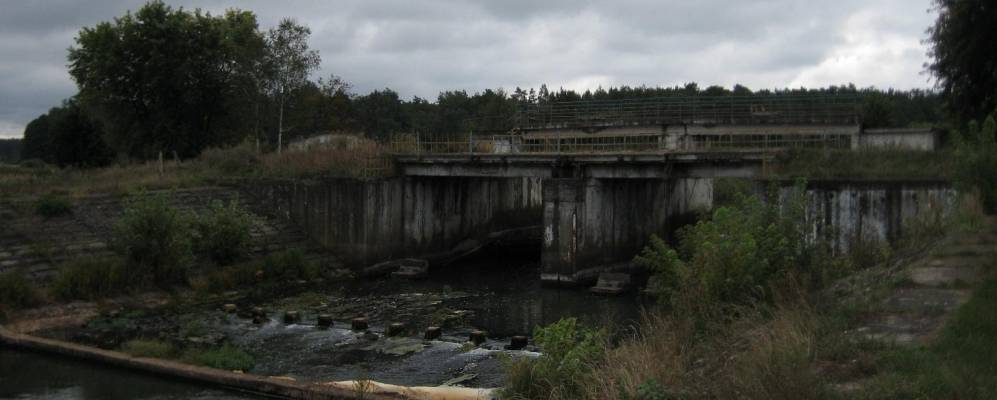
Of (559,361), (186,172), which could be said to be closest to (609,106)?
(186,172)

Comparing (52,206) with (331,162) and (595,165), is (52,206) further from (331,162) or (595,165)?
(595,165)

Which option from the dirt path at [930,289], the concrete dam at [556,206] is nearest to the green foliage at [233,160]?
the concrete dam at [556,206]

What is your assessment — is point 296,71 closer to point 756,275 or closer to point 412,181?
point 412,181

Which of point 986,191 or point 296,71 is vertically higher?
point 296,71

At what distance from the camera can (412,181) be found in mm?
44188

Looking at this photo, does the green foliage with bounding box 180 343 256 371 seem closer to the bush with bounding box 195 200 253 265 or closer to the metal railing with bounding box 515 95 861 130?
the bush with bounding box 195 200 253 265

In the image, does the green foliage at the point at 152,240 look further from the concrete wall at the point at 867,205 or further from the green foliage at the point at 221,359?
the concrete wall at the point at 867,205

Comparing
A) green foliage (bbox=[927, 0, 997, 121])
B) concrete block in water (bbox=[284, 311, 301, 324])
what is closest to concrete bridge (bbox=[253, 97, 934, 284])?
green foliage (bbox=[927, 0, 997, 121])

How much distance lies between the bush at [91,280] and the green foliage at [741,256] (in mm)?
19962

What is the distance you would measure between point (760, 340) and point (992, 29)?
1812cm

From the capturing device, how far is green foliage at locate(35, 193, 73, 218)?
104ft

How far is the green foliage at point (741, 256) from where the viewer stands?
14.5m

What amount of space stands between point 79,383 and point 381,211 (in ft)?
77.8

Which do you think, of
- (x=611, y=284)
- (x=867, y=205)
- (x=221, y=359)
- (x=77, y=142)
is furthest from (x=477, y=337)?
(x=77, y=142)
